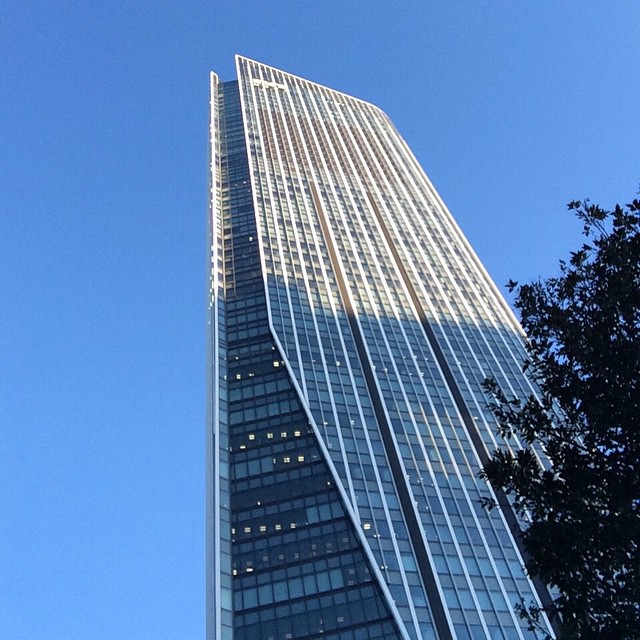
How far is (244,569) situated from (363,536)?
1112 centimetres

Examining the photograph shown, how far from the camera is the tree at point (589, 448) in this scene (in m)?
20.2

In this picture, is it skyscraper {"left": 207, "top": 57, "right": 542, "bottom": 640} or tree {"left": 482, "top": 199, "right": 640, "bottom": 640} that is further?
skyscraper {"left": 207, "top": 57, "right": 542, "bottom": 640}

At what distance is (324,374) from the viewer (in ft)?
293

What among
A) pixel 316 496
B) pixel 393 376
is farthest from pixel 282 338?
pixel 316 496

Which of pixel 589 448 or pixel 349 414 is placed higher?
pixel 349 414

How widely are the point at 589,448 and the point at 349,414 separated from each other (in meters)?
62.4

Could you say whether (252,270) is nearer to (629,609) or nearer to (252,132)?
(252,132)

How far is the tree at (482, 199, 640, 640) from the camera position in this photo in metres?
20.2

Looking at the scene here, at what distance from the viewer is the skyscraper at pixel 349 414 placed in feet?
215

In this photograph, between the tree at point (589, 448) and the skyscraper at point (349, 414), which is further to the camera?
the skyscraper at point (349, 414)

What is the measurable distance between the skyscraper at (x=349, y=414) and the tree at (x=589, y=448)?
33.6 meters

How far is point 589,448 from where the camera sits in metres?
22.1

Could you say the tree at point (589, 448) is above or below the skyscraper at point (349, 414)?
below

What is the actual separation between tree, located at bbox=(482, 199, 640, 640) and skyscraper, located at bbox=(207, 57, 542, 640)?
110ft
